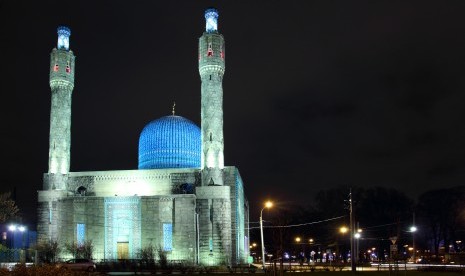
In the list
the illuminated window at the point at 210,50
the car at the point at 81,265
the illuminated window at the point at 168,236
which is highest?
the illuminated window at the point at 210,50

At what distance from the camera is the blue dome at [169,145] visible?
237 feet

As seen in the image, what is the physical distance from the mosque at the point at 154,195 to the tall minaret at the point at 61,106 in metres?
0.11

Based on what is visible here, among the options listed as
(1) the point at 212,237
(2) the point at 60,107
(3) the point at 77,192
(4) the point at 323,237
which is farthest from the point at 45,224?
(4) the point at 323,237

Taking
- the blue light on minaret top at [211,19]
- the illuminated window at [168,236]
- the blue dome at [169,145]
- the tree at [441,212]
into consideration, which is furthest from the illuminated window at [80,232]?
the tree at [441,212]

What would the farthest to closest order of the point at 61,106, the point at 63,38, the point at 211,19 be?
the point at 63,38, the point at 61,106, the point at 211,19

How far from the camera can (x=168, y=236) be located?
62188mm

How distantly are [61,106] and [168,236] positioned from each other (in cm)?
1989

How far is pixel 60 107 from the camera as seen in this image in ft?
226

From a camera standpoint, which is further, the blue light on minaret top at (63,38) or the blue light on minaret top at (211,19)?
the blue light on minaret top at (63,38)

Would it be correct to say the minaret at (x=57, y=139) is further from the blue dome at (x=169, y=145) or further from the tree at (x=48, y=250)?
the blue dome at (x=169, y=145)

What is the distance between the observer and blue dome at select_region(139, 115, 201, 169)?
72.2 metres

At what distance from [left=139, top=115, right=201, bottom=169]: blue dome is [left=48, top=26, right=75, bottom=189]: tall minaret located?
9691 millimetres

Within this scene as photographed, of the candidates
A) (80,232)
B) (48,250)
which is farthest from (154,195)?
(48,250)

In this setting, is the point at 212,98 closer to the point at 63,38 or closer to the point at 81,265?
the point at 63,38
